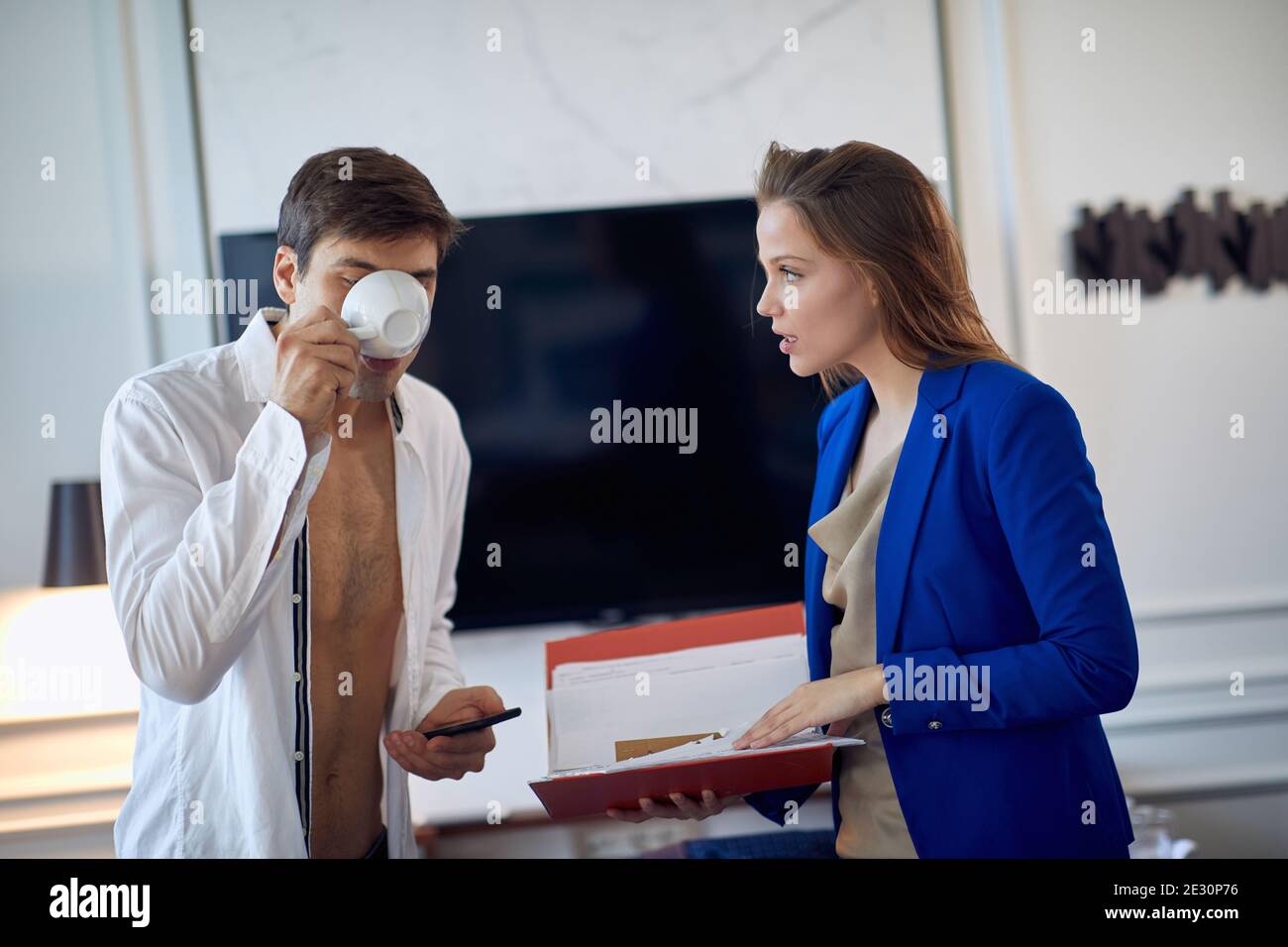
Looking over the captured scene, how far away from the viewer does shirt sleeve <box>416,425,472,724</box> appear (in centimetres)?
117

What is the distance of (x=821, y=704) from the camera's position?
879 mm

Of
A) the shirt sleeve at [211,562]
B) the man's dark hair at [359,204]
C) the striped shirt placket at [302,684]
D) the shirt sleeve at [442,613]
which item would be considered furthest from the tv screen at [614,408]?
the shirt sleeve at [211,562]

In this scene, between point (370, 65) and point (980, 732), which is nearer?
point (980, 732)

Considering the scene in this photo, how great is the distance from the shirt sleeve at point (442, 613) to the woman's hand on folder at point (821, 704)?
0.43 metres

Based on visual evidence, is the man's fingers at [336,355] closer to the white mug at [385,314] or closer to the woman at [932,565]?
the white mug at [385,314]

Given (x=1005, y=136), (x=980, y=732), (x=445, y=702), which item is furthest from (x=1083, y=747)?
(x=1005, y=136)

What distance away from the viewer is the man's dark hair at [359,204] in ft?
3.46

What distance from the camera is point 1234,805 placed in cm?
162

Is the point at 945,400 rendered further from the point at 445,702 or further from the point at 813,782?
the point at 445,702

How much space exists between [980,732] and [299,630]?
27.6 inches

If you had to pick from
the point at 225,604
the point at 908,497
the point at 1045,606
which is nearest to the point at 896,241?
the point at 908,497

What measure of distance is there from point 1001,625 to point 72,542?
4.34 ft
